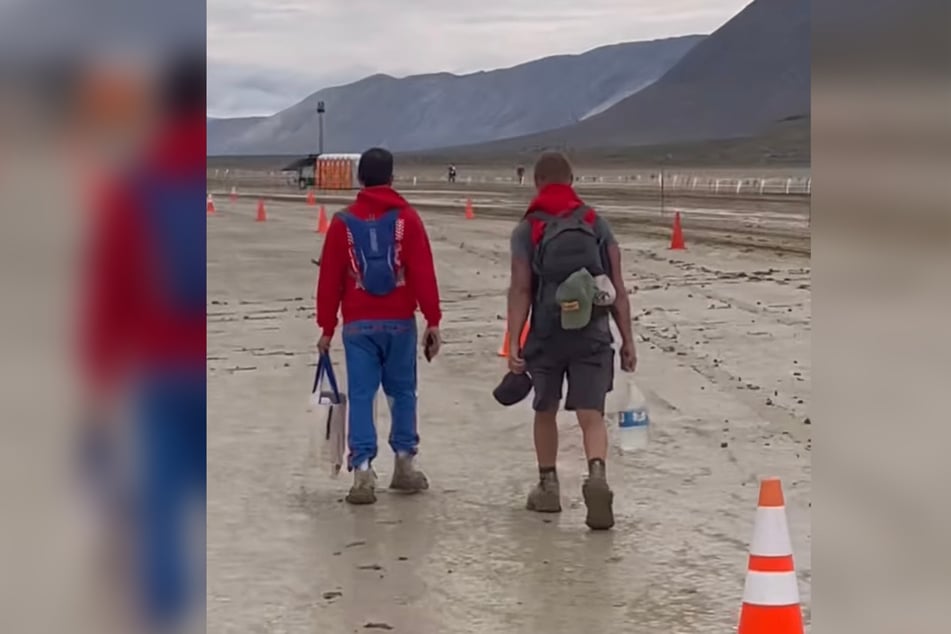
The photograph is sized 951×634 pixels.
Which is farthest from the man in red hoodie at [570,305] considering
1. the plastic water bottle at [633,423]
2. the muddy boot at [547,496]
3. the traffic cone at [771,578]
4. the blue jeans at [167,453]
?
the blue jeans at [167,453]

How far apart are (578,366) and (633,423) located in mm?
1600

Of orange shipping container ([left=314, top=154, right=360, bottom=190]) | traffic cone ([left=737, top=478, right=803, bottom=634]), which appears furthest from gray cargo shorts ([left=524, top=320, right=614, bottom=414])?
orange shipping container ([left=314, top=154, right=360, bottom=190])

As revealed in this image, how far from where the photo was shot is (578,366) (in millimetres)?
6863

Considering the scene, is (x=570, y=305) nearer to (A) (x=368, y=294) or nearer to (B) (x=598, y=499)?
(B) (x=598, y=499)

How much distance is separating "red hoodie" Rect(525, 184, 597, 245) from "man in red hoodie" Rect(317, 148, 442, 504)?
56 cm

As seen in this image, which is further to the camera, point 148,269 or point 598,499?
point 598,499

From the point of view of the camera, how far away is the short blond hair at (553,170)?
6922 mm

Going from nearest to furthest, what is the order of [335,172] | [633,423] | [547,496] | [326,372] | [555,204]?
[555,204] < [547,496] < [326,372] < [633,423] < [335,172]

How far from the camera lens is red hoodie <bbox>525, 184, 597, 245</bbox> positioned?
6.83 metres

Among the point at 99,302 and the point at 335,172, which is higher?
the point at 335,172

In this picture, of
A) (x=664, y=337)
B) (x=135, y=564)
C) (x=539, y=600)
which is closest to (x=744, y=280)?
(x=664, y=337)

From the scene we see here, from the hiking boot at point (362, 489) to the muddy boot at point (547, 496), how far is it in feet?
2.46

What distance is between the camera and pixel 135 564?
9.32ft

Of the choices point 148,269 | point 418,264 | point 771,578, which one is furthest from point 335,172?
point 148,269
